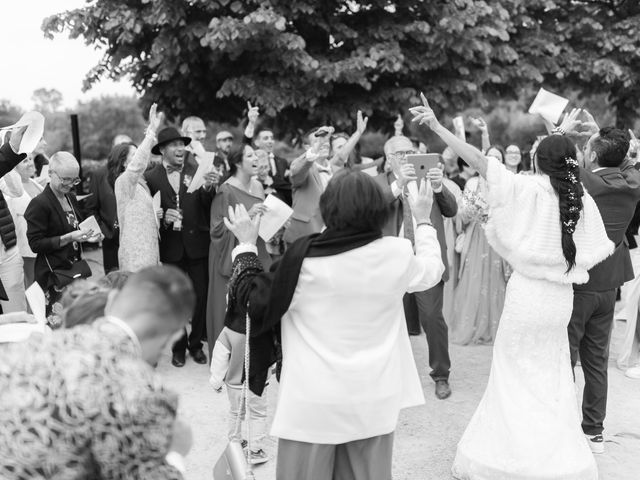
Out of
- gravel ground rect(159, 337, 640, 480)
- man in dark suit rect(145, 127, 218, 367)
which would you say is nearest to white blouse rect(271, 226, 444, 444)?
gravel ground rect(159, 337, 640, 480)

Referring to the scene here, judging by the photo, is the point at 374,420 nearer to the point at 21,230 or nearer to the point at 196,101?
the point at 21,230

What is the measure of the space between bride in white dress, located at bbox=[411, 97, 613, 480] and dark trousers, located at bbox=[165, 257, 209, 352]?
3116 millimetres

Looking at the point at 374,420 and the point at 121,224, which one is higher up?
the point at 374,420

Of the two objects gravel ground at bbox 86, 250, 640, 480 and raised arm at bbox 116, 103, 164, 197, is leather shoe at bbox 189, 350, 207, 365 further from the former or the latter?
raised arm at bbox 116, 103, 164, 197

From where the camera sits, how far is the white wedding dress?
13.6ft

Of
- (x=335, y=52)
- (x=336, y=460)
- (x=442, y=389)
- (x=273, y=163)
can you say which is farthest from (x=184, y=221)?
(x=335, y=52)

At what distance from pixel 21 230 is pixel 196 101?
6.69 m

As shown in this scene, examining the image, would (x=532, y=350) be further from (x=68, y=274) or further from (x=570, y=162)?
(x=68, y=274)

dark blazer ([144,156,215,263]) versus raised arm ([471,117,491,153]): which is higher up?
Result: raised arm ([471,117,491,153])

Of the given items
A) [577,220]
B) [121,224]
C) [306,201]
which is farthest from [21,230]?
[577,220]

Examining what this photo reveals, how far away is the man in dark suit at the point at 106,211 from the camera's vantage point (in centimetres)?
675

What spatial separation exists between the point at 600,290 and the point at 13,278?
493 cm

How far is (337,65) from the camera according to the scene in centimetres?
1152

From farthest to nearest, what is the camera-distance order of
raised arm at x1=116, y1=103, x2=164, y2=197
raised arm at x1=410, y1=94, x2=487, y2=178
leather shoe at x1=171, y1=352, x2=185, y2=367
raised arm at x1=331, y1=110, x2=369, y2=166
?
1. raised arm at x1=331, y1=110, x2=369, y2=166
2. leather shoe at x1=171, y1=352, x2=185, y2=367
3. raised arm at x1=116, y1=103, x2=164, y2=197
4. raised arm at x1=410, y1=94, x2=487, y2=178
